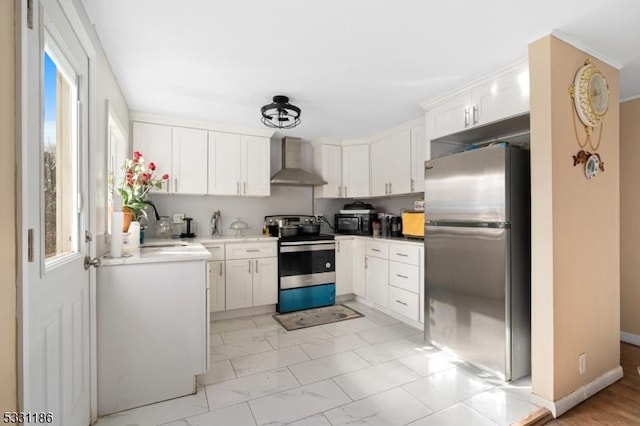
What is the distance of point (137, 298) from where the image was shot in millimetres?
1850

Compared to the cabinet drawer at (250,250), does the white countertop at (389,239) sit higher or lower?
higher

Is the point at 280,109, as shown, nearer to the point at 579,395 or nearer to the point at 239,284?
the point at 239,284

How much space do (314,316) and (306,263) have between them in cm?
65

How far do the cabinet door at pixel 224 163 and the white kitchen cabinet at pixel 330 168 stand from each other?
46.7 inches

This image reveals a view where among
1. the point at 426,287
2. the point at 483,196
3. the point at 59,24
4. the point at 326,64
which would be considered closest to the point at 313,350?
the point at 426,287

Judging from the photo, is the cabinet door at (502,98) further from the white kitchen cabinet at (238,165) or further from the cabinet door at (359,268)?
the white kitchen cabinet at (238,165)

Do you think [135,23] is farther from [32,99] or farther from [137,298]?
[137,298]

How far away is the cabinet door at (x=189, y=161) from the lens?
3428 millimetres

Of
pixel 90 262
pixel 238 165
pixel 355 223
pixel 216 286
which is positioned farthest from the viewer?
pixel 355 223

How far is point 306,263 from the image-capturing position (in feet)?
12.4

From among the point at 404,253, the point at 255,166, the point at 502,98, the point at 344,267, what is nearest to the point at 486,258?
the point at 404,253

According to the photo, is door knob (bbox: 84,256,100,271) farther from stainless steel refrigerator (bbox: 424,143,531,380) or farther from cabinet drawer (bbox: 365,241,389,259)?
cabinet drawer (bbox: 365,241,389,259)

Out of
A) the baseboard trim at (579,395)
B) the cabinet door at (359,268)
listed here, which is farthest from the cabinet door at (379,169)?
the baseboard trim at (579,395)

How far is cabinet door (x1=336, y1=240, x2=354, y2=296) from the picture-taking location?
401cm
